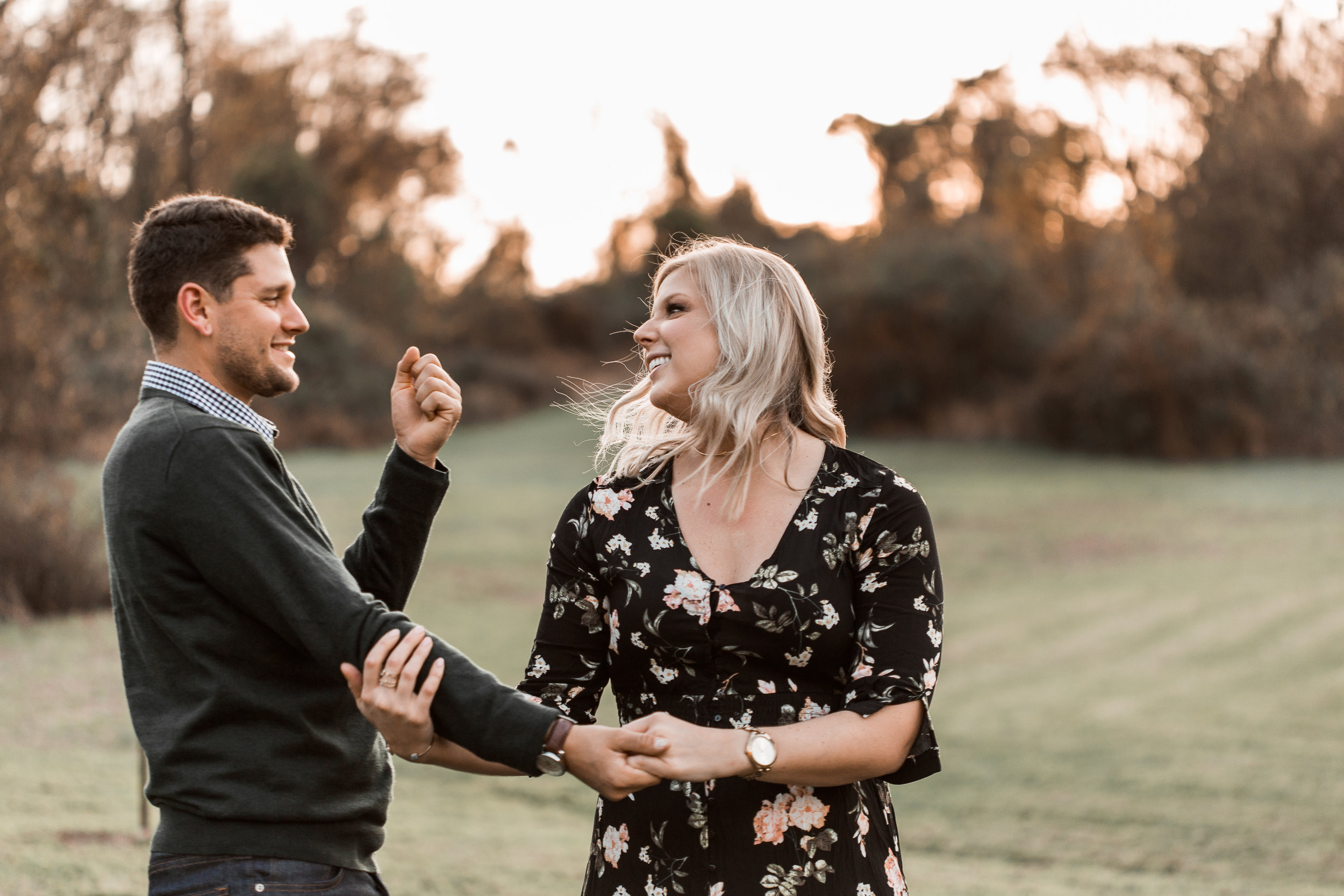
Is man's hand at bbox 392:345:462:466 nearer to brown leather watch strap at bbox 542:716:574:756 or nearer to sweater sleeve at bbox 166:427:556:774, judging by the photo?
sweater sleeve at bbox 166:427:556:774

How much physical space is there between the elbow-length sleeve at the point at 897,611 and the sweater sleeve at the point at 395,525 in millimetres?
931

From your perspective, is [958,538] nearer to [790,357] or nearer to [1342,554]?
[1342,554]

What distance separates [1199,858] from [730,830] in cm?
513

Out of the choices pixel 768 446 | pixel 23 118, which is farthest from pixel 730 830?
pixel 23 118

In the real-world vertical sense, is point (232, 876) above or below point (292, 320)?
below

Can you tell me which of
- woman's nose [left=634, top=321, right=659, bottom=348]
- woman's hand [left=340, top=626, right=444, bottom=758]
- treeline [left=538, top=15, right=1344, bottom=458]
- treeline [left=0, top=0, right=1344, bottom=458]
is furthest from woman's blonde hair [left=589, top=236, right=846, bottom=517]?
treeline [left=538, top=15, right=1344, bottom=458]

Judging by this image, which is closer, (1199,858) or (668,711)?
(668,711)

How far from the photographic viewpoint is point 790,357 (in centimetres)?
244

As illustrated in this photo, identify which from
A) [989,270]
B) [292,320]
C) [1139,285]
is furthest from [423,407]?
[989,270]

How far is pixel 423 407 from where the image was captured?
2.65m

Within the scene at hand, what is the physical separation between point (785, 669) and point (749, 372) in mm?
559

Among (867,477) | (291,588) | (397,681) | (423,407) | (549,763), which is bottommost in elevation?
(549,763)

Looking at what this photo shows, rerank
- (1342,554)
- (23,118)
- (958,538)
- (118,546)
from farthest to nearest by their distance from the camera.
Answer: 1. (958,538)
2. (1342,554)
3. (23,118)
4. (118,546)

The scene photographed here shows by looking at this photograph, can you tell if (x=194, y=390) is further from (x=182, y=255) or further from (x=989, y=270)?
(x=989, y=270)
